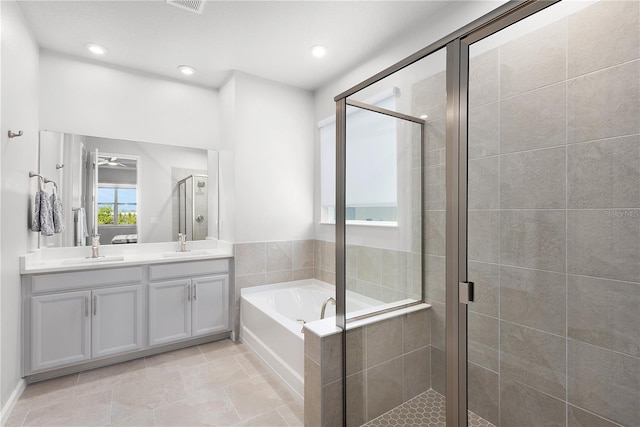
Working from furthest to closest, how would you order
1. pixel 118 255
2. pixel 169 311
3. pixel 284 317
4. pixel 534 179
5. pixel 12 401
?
pixel 118 255 → pixel 169 311 → pixel 284 317 → pixel 12 401 → pixel 534 179

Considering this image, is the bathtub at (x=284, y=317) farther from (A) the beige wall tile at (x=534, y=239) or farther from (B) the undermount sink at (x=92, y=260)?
(B) the undermount sink at (x=92, y=260)

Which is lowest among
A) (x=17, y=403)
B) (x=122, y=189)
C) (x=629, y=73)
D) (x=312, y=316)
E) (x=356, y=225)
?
(x=17, y=403)

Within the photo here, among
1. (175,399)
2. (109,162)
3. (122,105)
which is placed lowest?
(175,399)

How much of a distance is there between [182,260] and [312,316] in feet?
4.44

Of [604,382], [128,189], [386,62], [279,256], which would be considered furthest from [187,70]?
[604,382]

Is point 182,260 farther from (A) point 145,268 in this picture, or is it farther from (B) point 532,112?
(B) point 532,112

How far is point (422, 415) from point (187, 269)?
227 cm

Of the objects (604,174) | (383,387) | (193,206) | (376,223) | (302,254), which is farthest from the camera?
(302,254)

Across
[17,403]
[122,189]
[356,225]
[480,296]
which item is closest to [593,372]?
[480,296]

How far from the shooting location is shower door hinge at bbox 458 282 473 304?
122 centimetres

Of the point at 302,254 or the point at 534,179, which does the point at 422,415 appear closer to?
the point at 534,179

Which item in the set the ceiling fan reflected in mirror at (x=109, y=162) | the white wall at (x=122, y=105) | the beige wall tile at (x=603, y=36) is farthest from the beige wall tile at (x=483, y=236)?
the ceiling fan reflected in mirror at (x=109, y=162)

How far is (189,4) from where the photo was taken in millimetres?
2109

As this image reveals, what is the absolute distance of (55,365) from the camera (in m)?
2.33
